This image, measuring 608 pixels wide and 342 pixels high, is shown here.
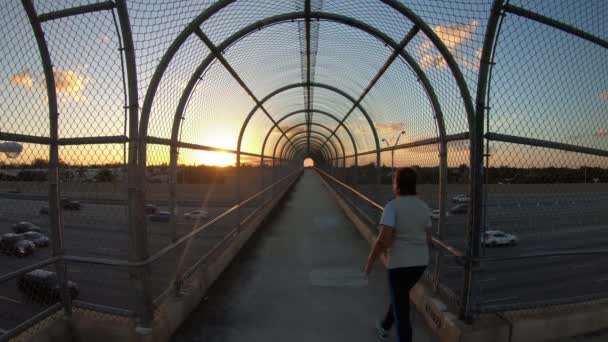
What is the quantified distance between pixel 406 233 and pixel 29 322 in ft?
9.30

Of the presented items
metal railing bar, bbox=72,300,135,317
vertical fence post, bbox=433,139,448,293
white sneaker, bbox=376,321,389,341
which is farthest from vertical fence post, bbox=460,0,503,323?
metal railing bar, bbox=72,300,135,317

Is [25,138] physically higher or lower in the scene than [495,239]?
higher

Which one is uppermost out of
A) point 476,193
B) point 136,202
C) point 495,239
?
point 476,193

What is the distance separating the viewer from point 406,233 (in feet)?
7.57

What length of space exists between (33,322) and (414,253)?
2888 millimetres

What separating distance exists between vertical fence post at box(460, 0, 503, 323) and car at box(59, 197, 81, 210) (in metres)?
3.19

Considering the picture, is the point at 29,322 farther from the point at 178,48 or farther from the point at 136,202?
the point at 178,48

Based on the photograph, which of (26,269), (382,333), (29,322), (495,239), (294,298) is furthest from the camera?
(495,239)

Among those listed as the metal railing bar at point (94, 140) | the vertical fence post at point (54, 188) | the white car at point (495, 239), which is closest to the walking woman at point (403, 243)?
the white car at point (495, 239)

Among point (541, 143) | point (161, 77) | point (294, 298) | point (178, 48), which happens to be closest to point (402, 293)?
point (294, 298)

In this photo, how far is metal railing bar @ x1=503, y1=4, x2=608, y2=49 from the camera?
7.45ft

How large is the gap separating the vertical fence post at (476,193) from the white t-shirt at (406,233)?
1.56 feet

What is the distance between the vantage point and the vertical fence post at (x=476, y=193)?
240 centimetres

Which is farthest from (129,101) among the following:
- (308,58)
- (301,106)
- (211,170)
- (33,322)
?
(301,106)
